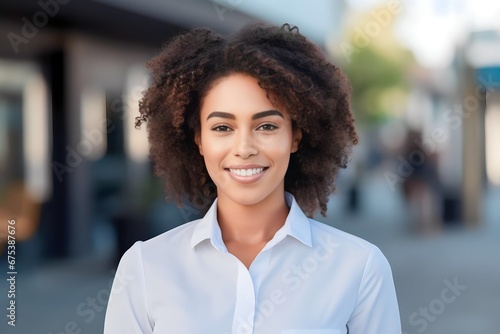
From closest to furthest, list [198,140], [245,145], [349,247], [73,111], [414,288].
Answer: [245,145] → [349,247] → [198,140] → [414,288] → [73,111]

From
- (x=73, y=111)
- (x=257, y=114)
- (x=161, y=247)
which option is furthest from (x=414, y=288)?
(x=257, y=114)

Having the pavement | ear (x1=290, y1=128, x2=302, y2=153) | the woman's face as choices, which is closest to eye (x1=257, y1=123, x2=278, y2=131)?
the woman's face

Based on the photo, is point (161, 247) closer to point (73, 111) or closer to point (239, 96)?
point (239, 96)

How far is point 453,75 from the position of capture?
11.7 meters

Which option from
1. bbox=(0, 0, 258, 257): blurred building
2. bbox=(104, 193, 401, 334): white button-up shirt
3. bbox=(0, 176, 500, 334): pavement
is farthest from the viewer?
bbox=(0, 0, 258, 257): blurred building

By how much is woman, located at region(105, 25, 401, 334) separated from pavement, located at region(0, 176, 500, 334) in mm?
3993

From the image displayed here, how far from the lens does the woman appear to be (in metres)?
1.81

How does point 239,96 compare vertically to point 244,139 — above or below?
above

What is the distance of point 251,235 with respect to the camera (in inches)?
77.0

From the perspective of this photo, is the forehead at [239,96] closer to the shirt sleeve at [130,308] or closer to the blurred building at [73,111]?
the shirt sleeve at [130,308]

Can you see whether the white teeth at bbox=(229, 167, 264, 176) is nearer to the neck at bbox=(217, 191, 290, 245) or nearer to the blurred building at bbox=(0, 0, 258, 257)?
the neck at bbox=(217, 191, 290, 245)

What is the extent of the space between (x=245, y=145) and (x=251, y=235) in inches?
11.1

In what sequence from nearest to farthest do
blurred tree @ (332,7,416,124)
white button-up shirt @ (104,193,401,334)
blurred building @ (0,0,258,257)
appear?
white button-up shirt @ (104,193,401,334) < blurred building @ (0,0,258,257) < blurred tree @ (332,7,416,124)

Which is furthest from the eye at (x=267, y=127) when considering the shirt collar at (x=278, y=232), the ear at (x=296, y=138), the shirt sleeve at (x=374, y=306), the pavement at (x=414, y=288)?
the pavement at (x=414, y=288)
